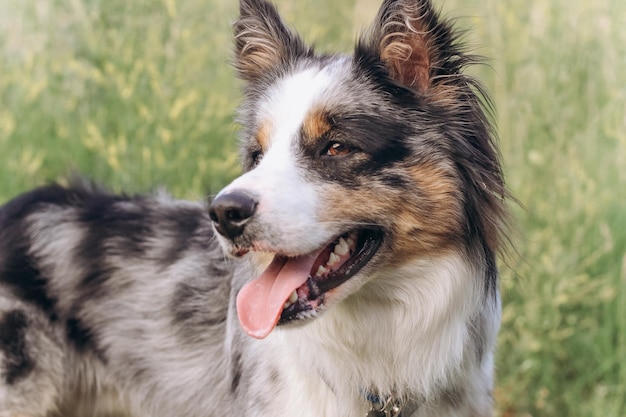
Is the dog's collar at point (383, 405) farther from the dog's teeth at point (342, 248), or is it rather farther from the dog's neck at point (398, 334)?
the dog's teeth at point (342, 248)

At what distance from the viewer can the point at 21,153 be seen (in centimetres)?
623

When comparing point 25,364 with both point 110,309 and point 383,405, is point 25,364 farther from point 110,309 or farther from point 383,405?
point 383,405

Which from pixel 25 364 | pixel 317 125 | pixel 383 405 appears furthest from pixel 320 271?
pixel 25 364

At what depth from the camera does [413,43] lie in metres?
3.02

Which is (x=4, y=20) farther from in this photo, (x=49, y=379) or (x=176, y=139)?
(x=49, y=379)

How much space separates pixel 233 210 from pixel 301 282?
0.41 metres

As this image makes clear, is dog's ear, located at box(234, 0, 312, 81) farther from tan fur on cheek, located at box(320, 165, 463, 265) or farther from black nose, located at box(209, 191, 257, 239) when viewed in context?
black nose, located at box(209, 191, 257, 239)

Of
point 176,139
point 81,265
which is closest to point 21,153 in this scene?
point 176,139

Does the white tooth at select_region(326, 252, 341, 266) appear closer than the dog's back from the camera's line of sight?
Yes

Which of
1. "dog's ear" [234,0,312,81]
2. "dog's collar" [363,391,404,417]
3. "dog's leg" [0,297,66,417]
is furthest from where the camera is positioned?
"dog's leg" [0,297,66,417]

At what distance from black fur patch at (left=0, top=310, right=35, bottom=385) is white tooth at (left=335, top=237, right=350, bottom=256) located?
6.09 feet

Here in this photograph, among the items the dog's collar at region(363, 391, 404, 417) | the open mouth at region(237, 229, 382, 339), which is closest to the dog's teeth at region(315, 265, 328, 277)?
the open mouth at region(237, 229, 382, 339)

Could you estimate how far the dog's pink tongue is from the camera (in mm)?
2797

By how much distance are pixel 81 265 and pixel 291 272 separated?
5.39 ft
